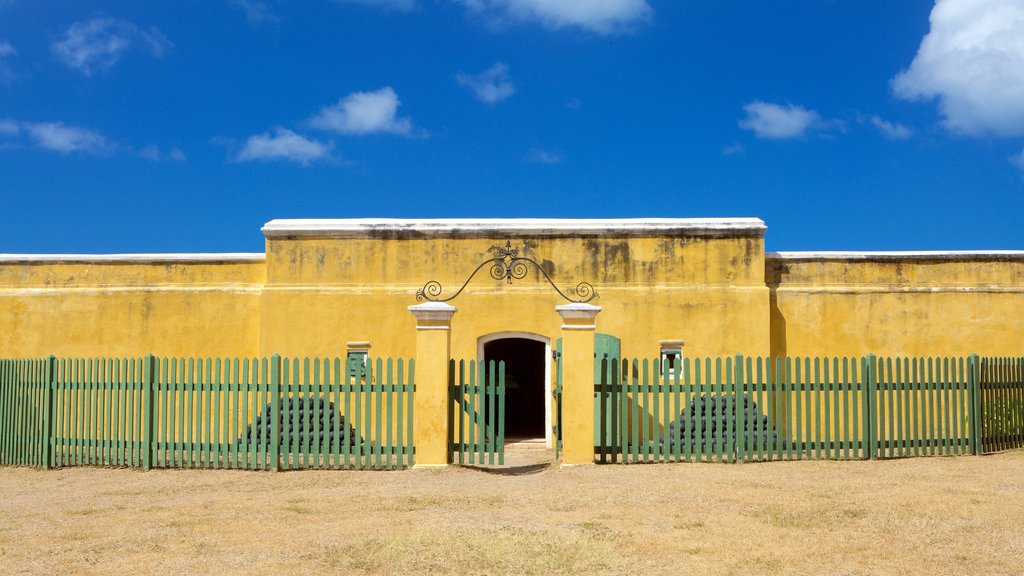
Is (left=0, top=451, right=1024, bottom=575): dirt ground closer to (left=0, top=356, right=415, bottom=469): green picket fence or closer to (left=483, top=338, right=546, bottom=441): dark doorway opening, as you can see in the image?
(left=0, top=356, right=415, bottom=469): green picket fence

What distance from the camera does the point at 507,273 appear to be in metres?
15.1

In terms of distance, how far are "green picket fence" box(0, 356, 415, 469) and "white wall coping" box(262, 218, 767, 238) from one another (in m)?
3.42

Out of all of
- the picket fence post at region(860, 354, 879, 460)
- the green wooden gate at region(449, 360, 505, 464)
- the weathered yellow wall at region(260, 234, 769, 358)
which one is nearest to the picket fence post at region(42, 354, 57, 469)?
the weathered yellow wall at region(260, 234, 769, 358)

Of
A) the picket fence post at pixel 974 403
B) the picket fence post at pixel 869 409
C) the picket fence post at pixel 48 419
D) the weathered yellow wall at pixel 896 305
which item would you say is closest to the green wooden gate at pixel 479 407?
the picket fence post at pixel 869 409

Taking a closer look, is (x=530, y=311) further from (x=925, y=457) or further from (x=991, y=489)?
(x=991, y=489)

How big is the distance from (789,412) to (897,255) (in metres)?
5.03

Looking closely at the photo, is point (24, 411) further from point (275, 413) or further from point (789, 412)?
point (789, 412)

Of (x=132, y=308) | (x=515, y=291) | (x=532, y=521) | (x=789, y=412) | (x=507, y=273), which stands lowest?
(x=532, y=521)

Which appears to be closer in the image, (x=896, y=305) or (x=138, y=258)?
(x=896, y=305)

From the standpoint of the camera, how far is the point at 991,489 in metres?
9.30

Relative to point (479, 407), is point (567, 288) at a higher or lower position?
higher

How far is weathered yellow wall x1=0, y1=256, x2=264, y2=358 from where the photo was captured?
50.8 ft

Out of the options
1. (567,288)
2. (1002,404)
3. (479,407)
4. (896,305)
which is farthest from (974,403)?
(479,407)

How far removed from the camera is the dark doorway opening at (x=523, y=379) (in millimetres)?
20469
